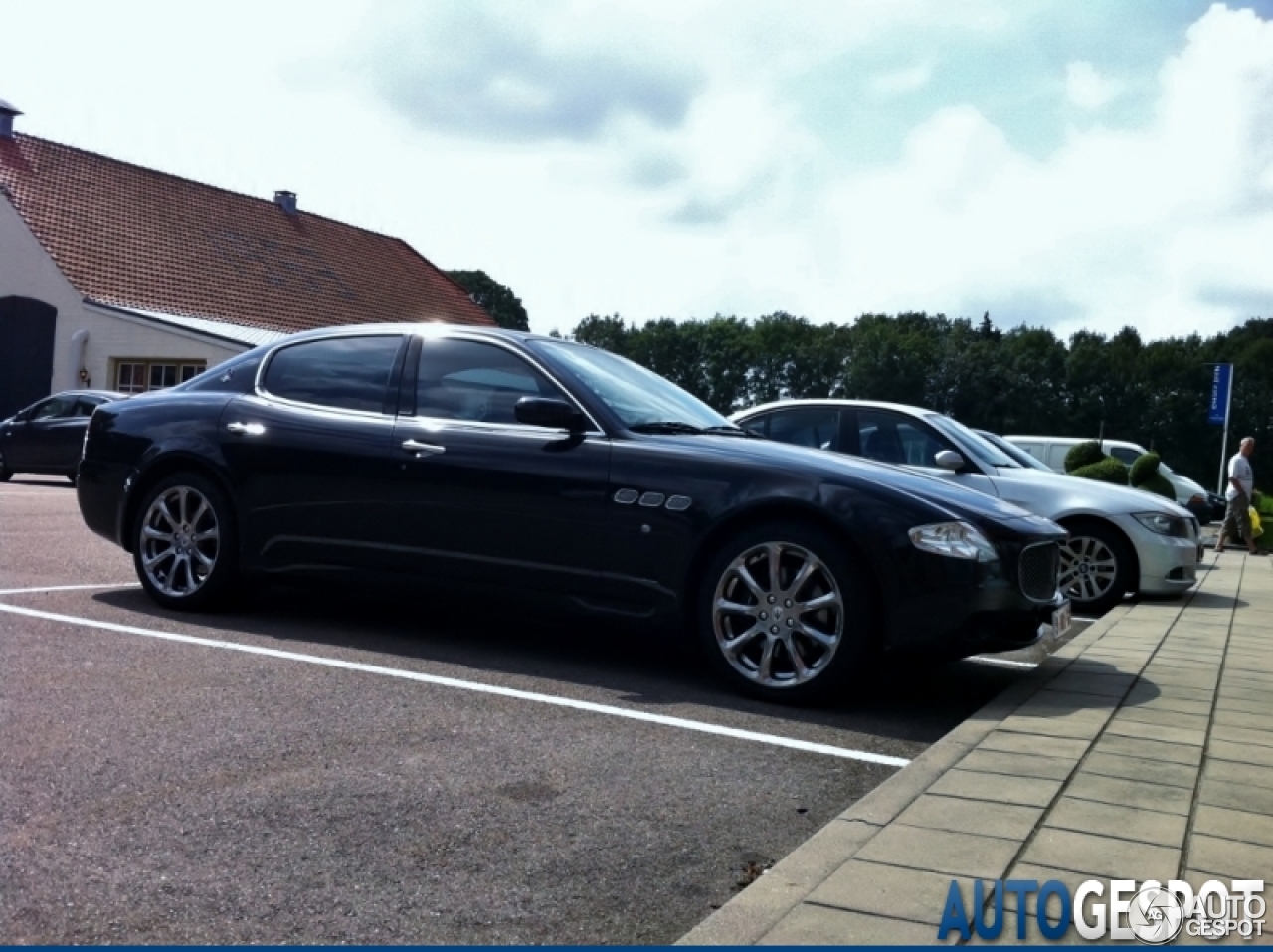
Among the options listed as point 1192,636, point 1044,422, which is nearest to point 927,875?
point 1192,636

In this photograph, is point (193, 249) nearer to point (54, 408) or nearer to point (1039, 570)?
point (54, 408)

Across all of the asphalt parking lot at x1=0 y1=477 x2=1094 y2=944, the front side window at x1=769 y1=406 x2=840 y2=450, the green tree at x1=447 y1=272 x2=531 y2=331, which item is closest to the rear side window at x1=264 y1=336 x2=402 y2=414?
the asphalt parking lot at x1=0 y1=477 x2=1094 y2=944

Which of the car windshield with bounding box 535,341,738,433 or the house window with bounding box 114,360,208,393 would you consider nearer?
the car windshield with bounding box 535,341,738,433

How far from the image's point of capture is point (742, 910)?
3035mm

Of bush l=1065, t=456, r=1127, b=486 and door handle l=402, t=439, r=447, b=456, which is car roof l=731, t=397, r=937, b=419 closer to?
door handle l=402, t=439, r=447, b=456

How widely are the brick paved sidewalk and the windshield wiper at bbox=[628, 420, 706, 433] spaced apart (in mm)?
1924

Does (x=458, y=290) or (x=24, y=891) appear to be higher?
(x=458, y=290)

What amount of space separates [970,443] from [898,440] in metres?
0.63

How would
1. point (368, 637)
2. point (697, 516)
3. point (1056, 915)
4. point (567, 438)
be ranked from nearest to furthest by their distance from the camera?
point (1056, 915) < point (697, 516) < point (567, 438) < point (368, 637)

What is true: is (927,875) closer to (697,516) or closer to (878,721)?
(878,721)

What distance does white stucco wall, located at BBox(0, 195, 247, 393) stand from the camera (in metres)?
30.5

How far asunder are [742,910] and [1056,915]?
69 centimetres

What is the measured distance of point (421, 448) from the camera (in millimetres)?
6684

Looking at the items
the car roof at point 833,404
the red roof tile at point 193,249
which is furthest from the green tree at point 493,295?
the car roof at point 833,404
